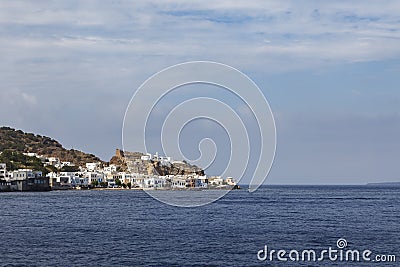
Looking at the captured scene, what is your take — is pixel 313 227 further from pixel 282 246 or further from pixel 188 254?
pixel 188 254

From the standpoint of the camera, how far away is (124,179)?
184375mm

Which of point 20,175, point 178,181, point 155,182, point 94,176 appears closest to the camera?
point 20,175

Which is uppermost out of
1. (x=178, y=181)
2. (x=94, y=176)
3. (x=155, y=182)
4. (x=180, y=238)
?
(x=94, y=176)

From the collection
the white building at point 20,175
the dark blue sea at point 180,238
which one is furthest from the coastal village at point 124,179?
the dark blue sea at point 180,238

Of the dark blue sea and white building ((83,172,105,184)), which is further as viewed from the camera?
white building ((83,172,105,184))

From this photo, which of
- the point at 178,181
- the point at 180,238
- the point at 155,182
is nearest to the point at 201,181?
the point at 178,181

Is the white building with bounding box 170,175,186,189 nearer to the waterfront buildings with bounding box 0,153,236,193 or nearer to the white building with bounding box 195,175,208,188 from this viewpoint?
the waterfront buildings with bounding box 0,153,236,193

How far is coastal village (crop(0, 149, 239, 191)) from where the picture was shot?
144 m

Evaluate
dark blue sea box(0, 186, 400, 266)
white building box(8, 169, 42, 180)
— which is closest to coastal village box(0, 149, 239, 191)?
white building box(8, 169, 42, 180)

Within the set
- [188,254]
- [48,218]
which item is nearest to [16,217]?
[48,218]

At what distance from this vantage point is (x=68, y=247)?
35.2 m

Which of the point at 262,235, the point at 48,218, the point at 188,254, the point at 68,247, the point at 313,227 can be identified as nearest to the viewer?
the point at 188,254

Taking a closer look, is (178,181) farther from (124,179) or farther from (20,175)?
(20,175)

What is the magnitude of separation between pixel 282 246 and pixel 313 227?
37.2 feet
